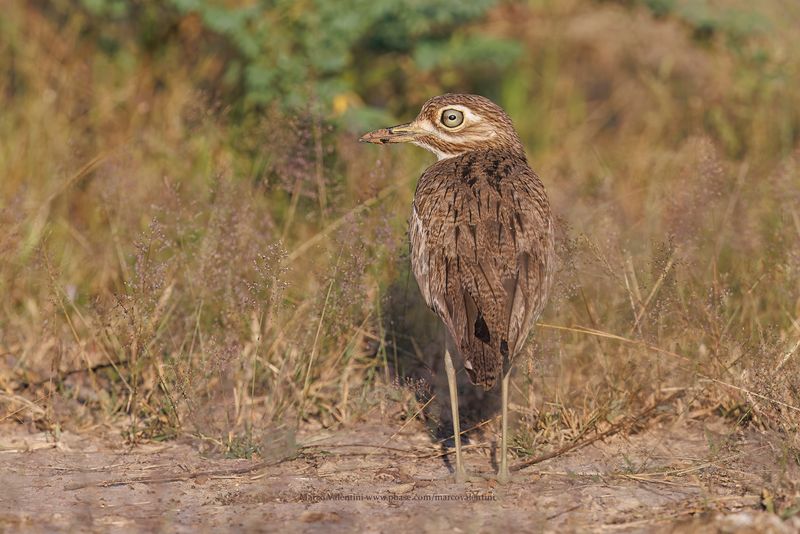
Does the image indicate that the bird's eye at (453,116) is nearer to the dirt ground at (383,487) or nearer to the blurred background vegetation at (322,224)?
the blurred background vegetation at (322,224)

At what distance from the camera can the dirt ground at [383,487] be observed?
13.7ft

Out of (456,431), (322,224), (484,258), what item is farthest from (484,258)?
(322,224)

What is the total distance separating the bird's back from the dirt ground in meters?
0.54

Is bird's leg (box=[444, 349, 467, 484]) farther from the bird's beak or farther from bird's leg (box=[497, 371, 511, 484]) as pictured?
the bird's beak

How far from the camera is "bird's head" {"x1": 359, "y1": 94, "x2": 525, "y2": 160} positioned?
5.27 m

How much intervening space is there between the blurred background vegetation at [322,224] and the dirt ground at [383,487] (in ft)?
0.57

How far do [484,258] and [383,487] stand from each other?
1008 mm

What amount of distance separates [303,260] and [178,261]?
0.75 m

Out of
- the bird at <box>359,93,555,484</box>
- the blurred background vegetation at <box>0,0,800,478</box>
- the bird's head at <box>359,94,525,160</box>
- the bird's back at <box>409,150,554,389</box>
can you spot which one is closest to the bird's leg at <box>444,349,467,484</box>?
the bird at <box>359,93,555,484</box>

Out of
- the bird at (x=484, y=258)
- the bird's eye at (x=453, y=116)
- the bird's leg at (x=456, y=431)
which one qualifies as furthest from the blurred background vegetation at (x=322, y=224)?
the bird's eye at (x=453, y=116)

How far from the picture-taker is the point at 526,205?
4.75 metres

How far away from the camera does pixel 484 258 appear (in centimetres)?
457

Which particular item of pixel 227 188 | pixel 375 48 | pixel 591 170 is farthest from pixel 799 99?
pixel 227 188

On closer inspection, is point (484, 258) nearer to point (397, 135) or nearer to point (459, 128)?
point (459, 128)
